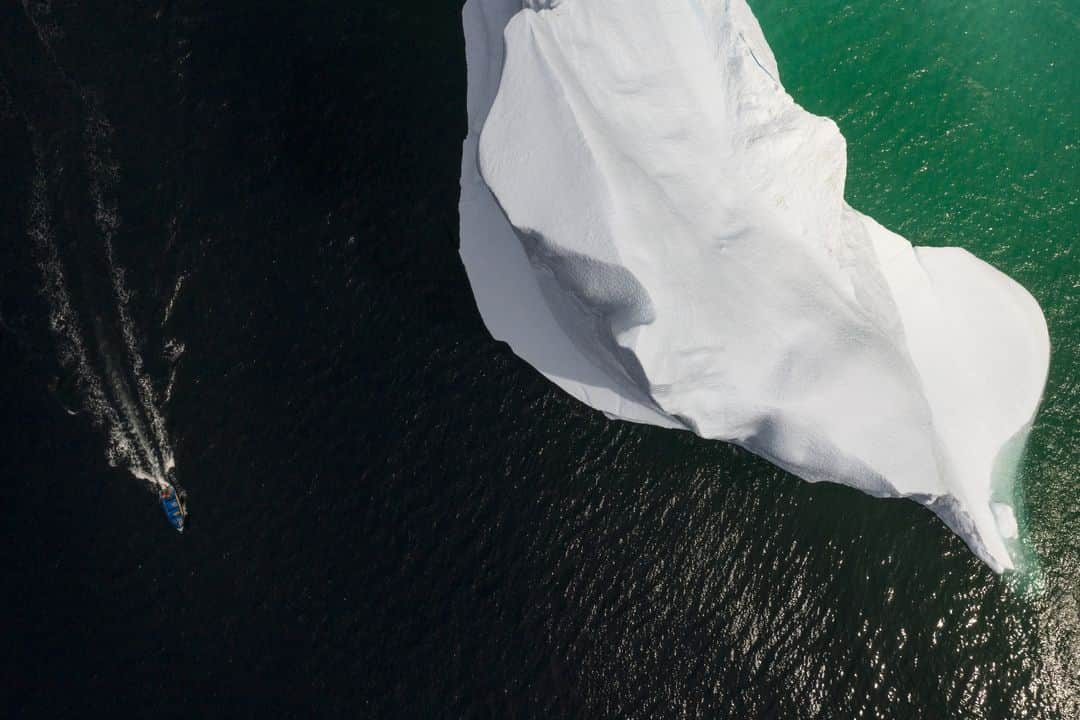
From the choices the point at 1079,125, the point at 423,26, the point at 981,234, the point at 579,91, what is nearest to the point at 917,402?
the point at 981,234

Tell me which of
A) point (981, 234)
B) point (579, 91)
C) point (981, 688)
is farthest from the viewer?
point (981, 234)

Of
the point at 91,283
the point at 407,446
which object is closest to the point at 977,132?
the point at 407,446

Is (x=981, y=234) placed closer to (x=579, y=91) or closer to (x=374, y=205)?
(x=579, y=91)

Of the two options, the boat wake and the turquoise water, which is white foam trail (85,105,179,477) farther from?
the turquoise water

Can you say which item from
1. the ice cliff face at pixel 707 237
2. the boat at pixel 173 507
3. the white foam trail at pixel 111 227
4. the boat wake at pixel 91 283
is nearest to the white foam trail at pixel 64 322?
the boat wake at pixel 91 283

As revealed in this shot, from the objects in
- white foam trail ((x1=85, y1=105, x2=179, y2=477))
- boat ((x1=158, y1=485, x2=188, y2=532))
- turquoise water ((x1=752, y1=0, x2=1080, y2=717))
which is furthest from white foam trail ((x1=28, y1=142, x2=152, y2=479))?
turquoise water ((x1=752, y1=0, x2=1080, y2=717))

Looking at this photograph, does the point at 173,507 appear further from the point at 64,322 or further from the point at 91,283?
the point at 91,283
